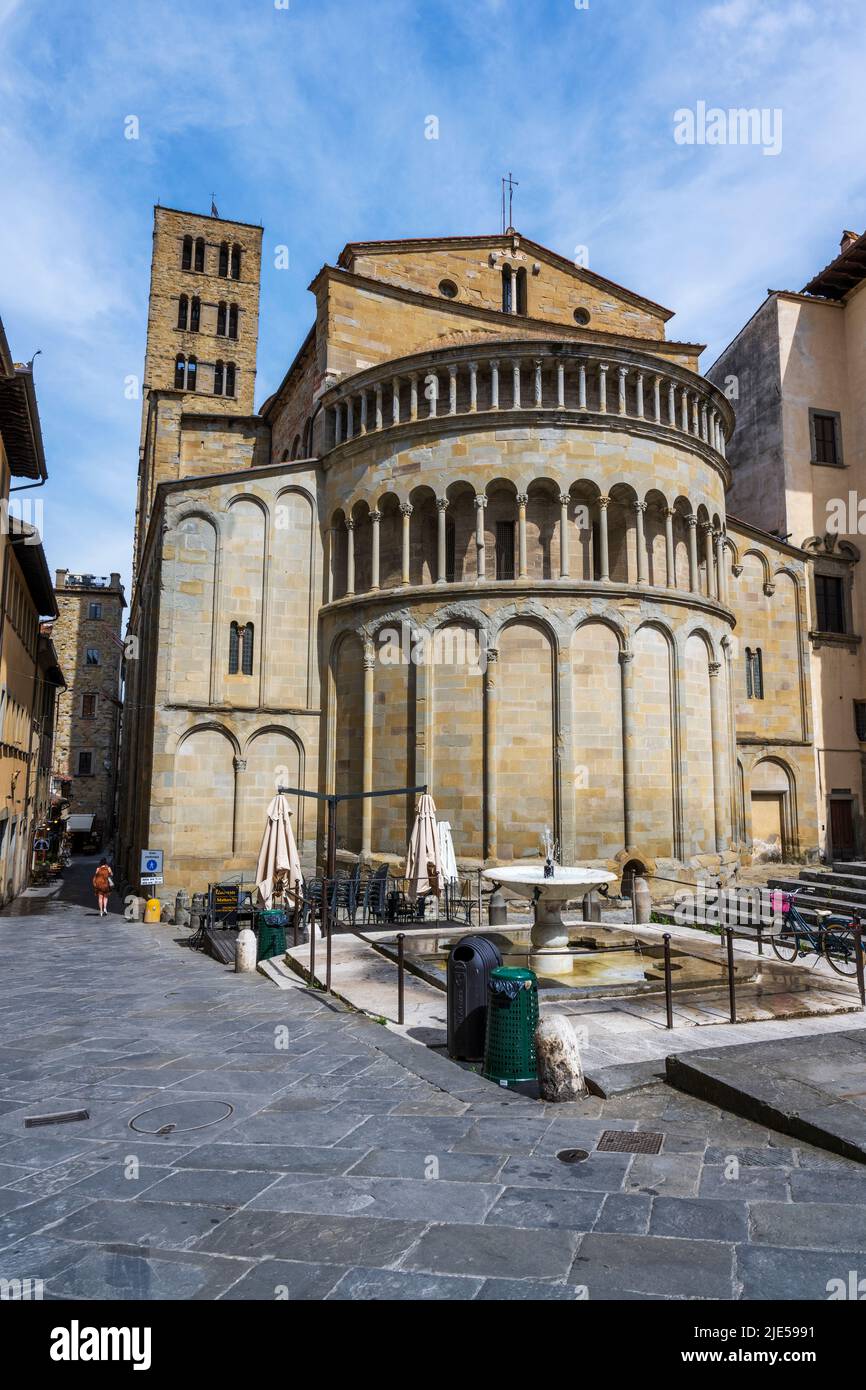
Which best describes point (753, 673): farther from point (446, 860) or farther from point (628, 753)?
point (446, 860)

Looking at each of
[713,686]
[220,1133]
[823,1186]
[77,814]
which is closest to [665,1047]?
[823,1186]

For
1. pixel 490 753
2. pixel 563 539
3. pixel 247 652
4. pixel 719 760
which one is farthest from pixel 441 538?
pixel 719 760

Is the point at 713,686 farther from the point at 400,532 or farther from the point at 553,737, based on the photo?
the point at 400,532

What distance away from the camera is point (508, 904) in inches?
851

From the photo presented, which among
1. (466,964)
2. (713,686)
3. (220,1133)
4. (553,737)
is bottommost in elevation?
(220,1133)

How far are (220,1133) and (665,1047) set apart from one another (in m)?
5.03

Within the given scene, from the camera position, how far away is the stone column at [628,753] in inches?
889

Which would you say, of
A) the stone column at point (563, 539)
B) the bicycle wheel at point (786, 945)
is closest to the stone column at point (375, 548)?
the stone column at point (563, 539)

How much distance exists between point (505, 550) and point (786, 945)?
13.6 m

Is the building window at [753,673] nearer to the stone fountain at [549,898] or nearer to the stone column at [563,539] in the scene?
the stone column at [563,539]

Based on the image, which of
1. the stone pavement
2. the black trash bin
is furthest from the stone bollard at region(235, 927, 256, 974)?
the black trash bin

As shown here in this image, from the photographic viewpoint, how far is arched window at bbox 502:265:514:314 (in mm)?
32812

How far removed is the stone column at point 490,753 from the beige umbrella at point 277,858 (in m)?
6.54

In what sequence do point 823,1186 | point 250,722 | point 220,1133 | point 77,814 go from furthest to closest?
point 77,814 → point 250,722 → point 220,1133 → point 823,1186
